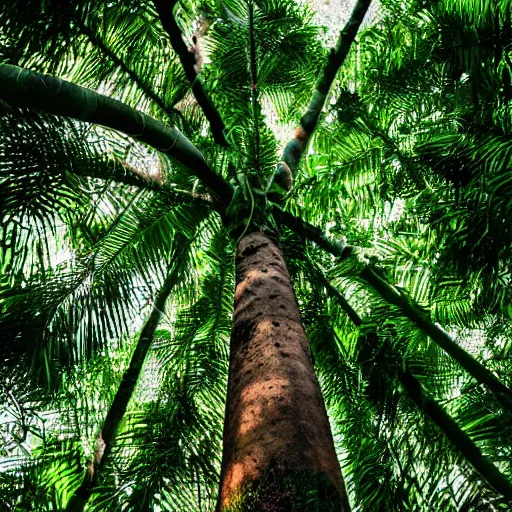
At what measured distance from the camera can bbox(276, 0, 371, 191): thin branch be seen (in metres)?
3.79

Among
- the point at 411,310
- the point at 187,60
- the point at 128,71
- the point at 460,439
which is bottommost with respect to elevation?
the point at 460,439

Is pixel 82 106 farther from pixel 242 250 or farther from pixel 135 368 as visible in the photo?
pixel 135 368

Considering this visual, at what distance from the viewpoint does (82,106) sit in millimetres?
2008

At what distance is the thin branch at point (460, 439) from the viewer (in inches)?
89.0

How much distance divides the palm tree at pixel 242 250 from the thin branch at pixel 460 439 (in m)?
0.01

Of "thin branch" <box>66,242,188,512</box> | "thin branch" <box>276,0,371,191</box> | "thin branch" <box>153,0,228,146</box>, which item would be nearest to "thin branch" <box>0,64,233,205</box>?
"thin branch" <box>153,0,228,146</box>

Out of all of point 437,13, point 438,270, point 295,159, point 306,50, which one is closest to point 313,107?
point 295,159

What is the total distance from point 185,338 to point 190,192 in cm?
108

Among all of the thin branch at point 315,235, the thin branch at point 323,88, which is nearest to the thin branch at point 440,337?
the thin branch at point 315,235

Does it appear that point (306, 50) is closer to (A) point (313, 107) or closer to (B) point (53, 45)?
(A) point (313, 107)

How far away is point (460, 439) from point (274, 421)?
1720 mm

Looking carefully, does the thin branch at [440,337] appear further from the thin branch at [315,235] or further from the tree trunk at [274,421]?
the tree trunk at [274,421]

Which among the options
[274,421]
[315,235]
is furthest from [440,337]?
[274,421]

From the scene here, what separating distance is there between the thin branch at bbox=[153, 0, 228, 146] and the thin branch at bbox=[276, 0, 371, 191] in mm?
552
